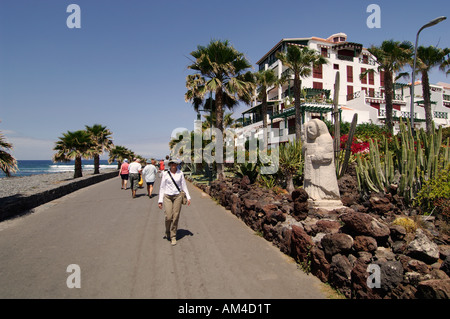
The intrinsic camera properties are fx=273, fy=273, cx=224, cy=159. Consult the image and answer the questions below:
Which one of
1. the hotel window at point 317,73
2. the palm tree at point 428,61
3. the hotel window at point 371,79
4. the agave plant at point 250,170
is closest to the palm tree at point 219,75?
the agave plant at point 250,170

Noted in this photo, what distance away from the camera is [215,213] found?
9.21 m

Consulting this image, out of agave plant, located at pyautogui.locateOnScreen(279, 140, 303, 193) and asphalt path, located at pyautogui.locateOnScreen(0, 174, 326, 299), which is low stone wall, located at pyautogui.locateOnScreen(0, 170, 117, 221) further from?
agave plant, located at pyautogui.locateOnScreen(279, 140, 303, 193)

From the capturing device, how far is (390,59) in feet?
65.0

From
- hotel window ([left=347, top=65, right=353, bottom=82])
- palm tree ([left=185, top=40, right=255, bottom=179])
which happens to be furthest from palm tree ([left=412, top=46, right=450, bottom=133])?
hotel window ([left=347, top=65, right=353, bottom=82])

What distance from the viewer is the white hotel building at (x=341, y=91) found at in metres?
32.4

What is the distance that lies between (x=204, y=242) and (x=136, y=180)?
7.53m

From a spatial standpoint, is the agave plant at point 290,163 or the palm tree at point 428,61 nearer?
the agave plant at point 290,163

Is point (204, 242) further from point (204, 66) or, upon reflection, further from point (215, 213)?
point (204, 66)

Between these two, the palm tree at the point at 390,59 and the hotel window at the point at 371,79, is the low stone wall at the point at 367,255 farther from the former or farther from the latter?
the hotel window at the point at 371,79

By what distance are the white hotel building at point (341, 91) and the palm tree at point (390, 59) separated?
10.6 m

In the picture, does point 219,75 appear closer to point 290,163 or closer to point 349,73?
point 290,163
